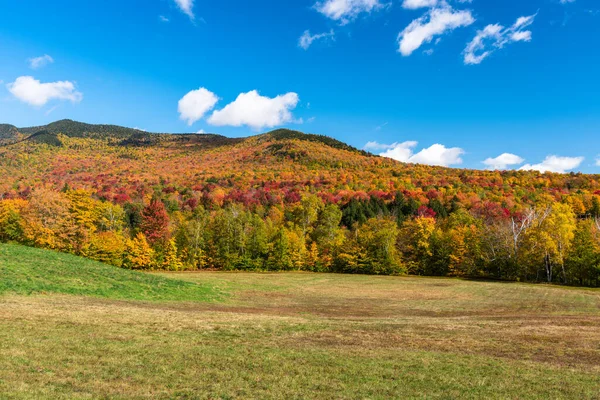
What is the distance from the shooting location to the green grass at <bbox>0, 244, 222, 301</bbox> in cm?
2778

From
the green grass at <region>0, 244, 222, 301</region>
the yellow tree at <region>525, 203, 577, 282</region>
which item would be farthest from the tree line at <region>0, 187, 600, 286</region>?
the green grass at <region>0, 244, 222, 301</region>

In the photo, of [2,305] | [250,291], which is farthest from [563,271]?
[2,305]

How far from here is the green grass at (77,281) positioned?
27781 millimetres

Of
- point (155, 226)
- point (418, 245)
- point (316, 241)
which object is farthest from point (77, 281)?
point (418, 245)

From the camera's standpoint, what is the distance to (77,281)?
31.3 m

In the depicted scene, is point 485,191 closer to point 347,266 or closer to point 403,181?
point 403,181

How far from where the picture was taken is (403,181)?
162 m

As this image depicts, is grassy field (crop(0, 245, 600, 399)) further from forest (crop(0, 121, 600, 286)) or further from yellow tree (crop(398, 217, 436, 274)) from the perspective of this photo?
yellow tree (crop(398, 217, 436, 274))

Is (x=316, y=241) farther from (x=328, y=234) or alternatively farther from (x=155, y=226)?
(x=155, y=226)

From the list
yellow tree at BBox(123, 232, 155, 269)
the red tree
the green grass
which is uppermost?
the red tree

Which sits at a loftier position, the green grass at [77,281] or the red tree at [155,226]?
the red tree at [155,226]

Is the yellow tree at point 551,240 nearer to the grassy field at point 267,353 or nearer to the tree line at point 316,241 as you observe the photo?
the tree line at point 316,241

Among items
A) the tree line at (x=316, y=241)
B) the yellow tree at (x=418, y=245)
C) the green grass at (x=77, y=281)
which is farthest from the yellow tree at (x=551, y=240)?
the green grass at (x=77, y=281)

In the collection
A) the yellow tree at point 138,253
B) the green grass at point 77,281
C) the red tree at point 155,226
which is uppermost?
the red tree at point 155,226
